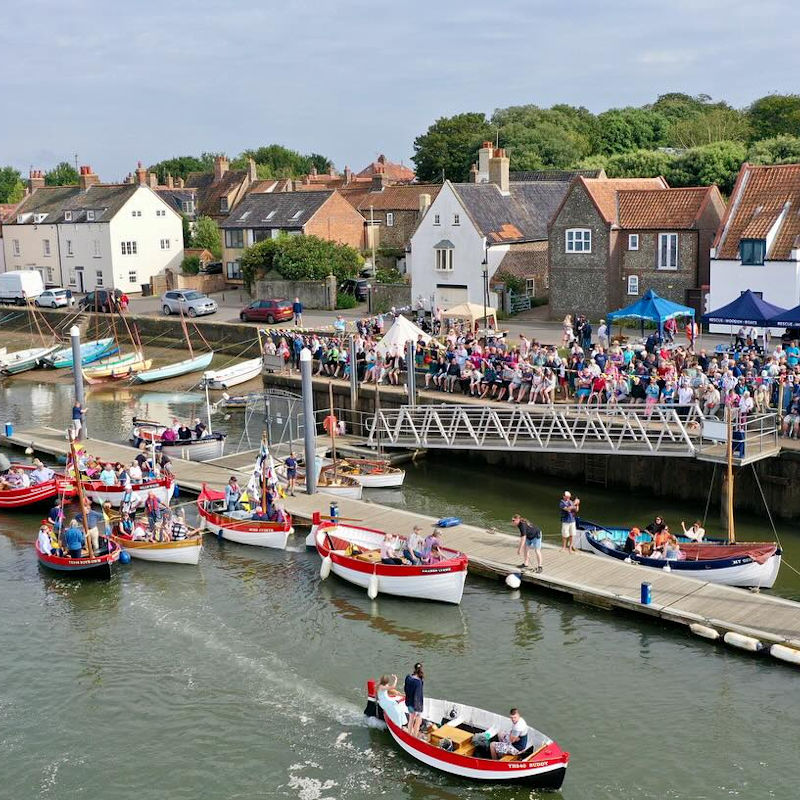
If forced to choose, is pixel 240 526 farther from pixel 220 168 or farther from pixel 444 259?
pixel 220 168

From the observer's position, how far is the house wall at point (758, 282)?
147 feet

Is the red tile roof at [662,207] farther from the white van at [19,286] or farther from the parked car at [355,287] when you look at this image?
the white van at [19,286]

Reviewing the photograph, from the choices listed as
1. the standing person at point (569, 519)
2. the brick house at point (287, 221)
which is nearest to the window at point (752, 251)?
the standing person at point (569, 519)

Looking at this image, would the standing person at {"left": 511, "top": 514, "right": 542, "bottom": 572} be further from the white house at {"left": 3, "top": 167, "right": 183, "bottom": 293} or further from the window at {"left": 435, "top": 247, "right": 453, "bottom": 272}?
the white house at {"left": 3, "top": 167, "right": 183, "bottom": 293}

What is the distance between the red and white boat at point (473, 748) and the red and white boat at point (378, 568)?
18.0 feet

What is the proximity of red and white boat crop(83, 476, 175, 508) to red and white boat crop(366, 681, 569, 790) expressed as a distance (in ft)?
49.2

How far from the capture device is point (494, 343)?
134 ft

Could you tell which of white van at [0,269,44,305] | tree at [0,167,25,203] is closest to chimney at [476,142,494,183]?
white van at [0,269,44,305]

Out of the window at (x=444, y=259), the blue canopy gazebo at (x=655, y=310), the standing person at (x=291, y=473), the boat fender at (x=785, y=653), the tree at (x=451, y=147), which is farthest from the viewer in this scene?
the tree at (x=451, y=147)

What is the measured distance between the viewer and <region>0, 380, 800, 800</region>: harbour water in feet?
62.7

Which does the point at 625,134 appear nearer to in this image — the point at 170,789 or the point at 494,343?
the point at 494,343

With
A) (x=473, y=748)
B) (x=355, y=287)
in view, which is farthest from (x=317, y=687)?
(x=355, y=287)

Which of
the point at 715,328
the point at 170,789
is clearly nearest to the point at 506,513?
the point at 170,789

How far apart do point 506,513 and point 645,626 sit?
9.76m
